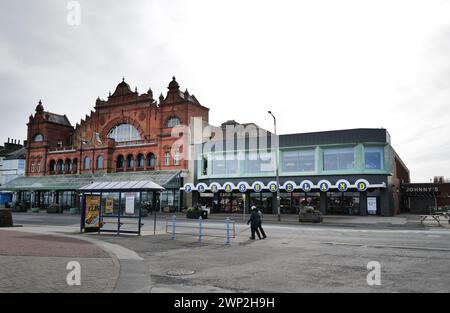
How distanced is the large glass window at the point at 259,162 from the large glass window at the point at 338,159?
6.08 metres

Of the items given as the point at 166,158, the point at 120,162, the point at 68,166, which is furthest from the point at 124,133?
the point at 68,166

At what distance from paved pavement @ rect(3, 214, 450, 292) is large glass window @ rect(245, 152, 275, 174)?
88.4ft

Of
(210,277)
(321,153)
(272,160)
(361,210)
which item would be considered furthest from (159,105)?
(210,277)

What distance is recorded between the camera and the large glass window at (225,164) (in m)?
46.5

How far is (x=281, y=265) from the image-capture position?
10750 millimetres

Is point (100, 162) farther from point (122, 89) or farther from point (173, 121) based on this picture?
point (173, 121)

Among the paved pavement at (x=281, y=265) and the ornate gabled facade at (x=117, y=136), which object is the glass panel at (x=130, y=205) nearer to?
the paved pavement at (x=281, y=265)

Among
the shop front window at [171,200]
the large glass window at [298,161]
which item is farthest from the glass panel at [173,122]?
the large glass window at [298,161]

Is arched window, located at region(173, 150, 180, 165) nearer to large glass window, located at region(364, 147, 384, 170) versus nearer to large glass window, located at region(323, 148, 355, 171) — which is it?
large glass window, located at region(323, 148, 355, 171)

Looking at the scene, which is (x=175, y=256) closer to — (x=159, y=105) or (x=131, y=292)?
(x=131, y=292)

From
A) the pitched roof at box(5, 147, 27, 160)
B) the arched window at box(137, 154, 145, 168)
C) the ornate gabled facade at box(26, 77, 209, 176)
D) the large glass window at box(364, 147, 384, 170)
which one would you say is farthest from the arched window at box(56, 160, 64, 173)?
the large glass window at box(364, 147, 384, 170)
